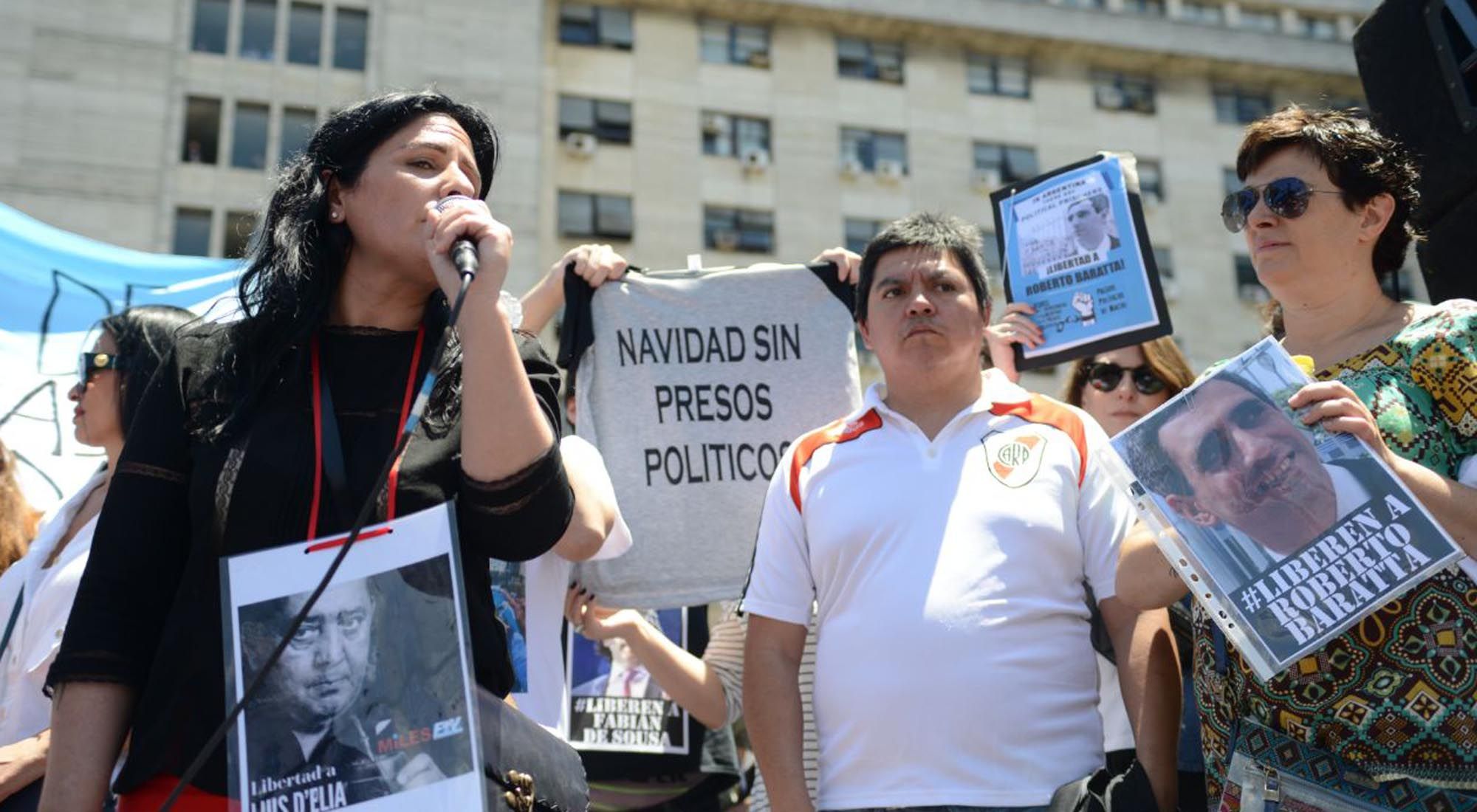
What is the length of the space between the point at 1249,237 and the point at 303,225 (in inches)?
84.7

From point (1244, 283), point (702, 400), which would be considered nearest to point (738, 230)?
point (1244, 283)

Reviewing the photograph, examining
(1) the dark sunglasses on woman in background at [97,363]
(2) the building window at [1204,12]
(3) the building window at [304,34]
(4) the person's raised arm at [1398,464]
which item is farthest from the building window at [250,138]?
(4) the person's raised arm at [1398,464]

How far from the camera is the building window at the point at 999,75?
3039cm

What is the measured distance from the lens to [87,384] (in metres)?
3.97

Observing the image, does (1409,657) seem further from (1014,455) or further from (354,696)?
(354,696)

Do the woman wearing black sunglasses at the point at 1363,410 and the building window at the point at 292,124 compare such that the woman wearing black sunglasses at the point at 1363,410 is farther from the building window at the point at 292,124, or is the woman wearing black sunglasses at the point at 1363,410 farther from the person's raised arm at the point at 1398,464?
the building window at the point at 292,124

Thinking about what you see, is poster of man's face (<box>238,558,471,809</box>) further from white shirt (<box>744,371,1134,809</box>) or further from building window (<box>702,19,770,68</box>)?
building window (<box>702,19,770,68</box>)

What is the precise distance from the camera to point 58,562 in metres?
3.69

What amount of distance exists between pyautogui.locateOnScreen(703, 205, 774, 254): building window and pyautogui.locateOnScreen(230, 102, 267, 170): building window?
897 centimetres

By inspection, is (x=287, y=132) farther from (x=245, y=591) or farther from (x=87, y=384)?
(x=245, y=591)

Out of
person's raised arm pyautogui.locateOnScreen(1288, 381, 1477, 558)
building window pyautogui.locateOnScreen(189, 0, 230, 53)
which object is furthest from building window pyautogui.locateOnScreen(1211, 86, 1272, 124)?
person's raised arm pyautogui.locateOnScreen(1288, 381, 1477, 558)

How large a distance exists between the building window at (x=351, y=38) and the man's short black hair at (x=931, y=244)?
2466 cm

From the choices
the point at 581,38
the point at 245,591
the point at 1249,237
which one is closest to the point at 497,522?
the point at 245,591

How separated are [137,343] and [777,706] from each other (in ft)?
7.20
